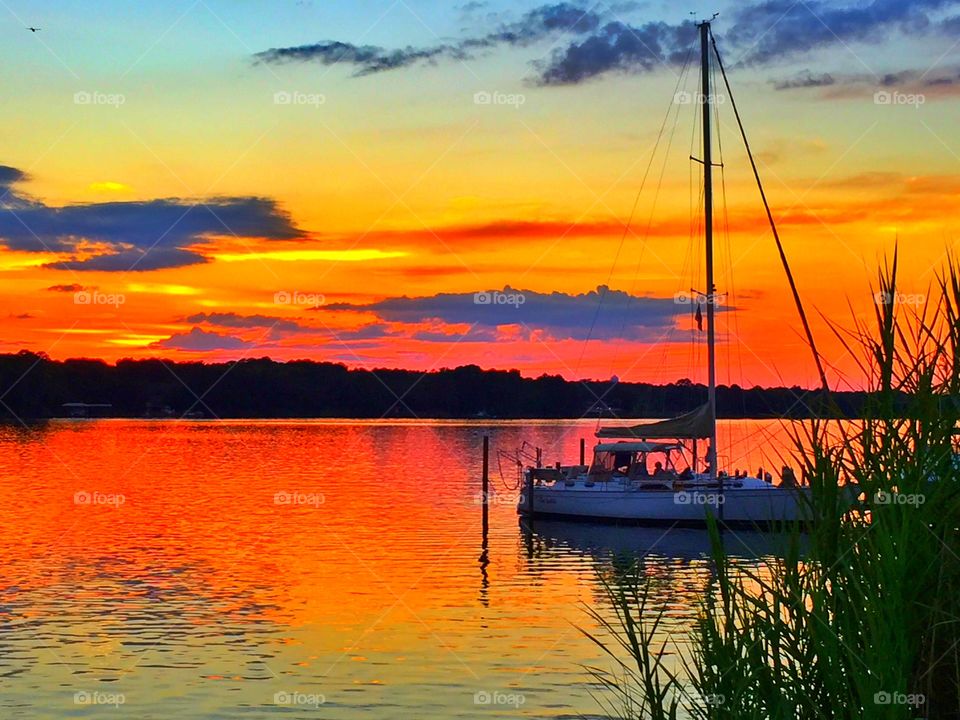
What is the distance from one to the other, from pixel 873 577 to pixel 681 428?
39561 millimetres

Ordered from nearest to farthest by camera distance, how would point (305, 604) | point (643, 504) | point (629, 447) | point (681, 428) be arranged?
point (305, 604) < point (681, 428) < point (643, 504) < point (629, 447)

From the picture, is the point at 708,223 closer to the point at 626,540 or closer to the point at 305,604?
the point at 626,540

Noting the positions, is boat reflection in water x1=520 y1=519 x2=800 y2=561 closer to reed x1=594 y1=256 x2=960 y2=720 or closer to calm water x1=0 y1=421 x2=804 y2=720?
calm water x1=0 y1=421 x2=804 y2=720

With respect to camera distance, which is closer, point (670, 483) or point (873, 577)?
point (873, 577)

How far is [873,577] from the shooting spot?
600 cm

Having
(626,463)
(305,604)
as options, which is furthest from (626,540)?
(305,604)

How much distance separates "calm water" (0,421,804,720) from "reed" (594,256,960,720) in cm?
109

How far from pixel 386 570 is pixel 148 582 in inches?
270

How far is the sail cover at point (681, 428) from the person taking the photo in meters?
44.5

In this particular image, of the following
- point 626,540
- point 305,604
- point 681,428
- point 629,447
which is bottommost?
point 305,604

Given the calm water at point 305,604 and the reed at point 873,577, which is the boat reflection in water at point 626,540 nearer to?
the calm water at point 305,604

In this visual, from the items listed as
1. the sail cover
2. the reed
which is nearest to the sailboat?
the sail cover

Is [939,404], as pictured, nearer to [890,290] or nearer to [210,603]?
[890,290]

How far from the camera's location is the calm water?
19500mm
